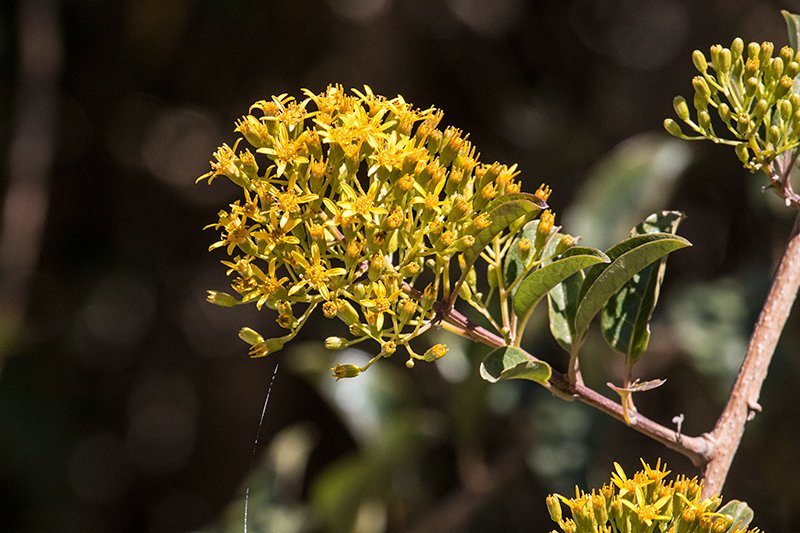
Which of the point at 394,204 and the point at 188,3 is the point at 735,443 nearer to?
the point at 394,204

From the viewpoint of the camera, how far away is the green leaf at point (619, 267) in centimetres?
92

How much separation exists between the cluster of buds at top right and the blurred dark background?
1295 millimetres

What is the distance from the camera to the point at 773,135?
3.24ft

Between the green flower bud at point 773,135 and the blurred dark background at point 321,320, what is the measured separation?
136 cm

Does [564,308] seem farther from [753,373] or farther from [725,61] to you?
[725,61]

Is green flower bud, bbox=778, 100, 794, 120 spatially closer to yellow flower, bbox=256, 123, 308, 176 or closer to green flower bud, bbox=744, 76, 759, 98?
green flower bud, bbox=744, 76, 759, 98

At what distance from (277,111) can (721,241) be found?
2882mm

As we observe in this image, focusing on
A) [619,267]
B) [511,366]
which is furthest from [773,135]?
[511,366]

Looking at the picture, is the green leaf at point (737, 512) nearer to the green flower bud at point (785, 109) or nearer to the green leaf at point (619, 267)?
the green leaf at point (619, 267)

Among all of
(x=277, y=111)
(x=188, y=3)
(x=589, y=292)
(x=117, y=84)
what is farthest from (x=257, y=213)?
(x=117, y=84)

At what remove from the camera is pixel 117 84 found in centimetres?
427

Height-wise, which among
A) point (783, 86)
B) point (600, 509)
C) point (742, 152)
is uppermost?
point (783, 86)

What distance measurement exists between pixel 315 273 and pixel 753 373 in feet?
2.09

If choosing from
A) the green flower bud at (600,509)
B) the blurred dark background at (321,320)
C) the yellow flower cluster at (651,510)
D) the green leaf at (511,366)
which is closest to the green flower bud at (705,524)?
the yellow flower cluster at (651,510)
